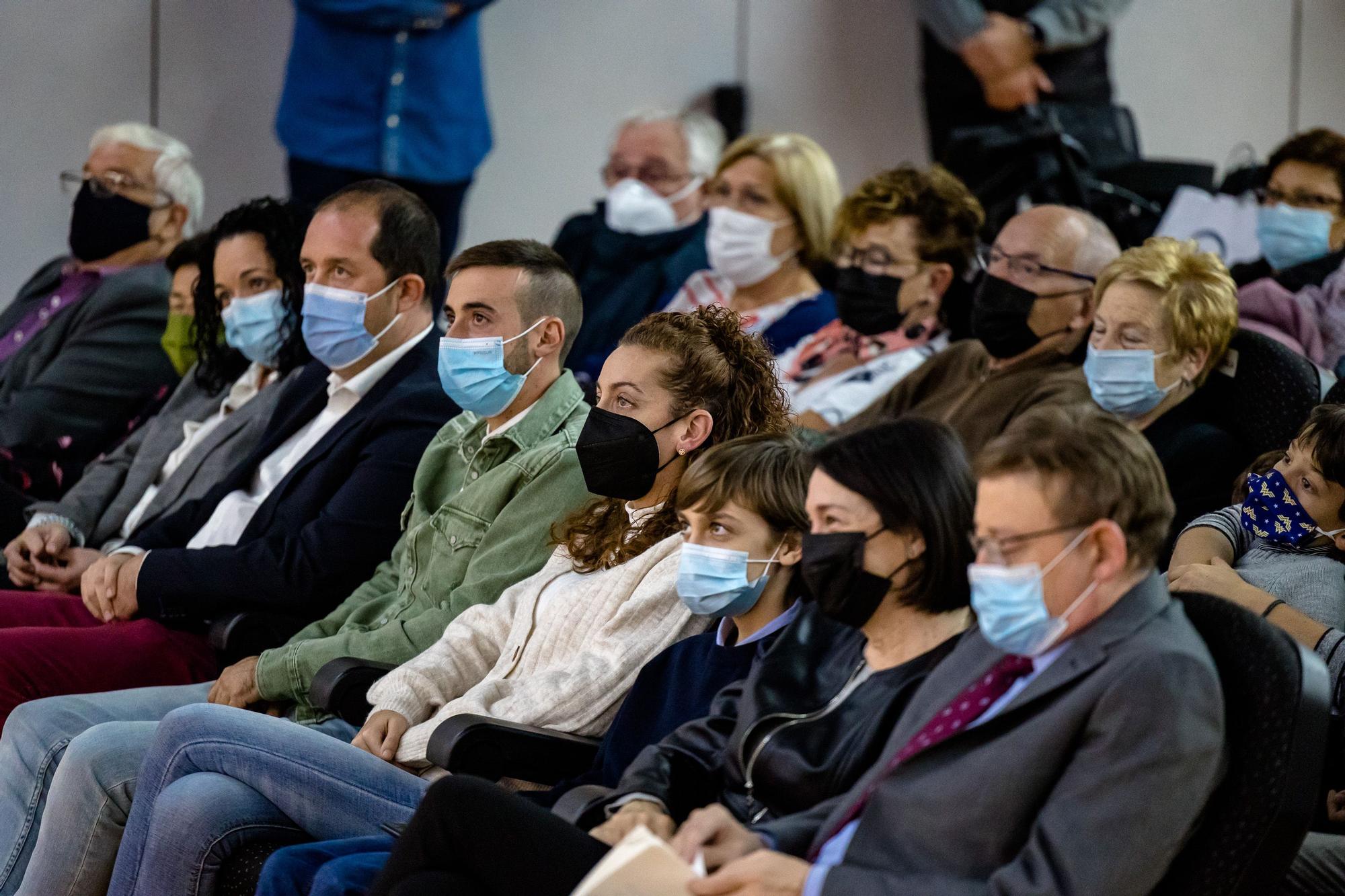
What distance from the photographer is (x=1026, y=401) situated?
3.31 metres

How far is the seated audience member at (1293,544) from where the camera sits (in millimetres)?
2316

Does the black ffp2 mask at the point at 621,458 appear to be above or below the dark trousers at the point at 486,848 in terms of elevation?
above

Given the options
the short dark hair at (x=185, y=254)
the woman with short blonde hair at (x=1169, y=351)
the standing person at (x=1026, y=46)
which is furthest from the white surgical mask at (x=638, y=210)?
the woman with short blonde hair at (x=1169, y=351)

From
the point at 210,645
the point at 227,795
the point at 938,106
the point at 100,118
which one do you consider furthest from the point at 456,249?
the point at 227,795

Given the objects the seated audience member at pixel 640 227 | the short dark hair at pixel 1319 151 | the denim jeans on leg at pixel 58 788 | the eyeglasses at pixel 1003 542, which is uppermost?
the eyeglasses at pixel 1003 542

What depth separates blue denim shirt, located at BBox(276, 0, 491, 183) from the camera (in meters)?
5.11

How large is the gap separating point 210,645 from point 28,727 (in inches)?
19.0

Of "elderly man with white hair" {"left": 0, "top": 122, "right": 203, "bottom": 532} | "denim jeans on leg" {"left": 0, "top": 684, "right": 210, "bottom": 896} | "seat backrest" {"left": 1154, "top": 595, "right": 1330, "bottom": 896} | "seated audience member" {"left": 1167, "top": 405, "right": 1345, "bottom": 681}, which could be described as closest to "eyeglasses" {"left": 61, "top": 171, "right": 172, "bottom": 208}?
"elderly man with white hair" {"left": 0, "top": 122, "right": 203, "bottom": 532}

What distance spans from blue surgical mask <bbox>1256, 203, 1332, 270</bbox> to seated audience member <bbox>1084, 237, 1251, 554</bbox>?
1.06m

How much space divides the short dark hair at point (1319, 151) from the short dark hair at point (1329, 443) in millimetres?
1850

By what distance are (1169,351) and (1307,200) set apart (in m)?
1.29

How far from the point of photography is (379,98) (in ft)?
16.9

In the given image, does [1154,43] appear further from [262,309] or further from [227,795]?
[227,795]

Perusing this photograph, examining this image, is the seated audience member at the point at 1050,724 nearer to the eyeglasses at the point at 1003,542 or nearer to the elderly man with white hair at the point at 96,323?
the eyeglasses at the point at 1003,542
